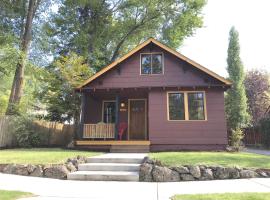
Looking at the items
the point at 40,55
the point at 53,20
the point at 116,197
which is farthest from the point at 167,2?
the point at 116,197

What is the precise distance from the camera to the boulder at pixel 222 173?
312 inches

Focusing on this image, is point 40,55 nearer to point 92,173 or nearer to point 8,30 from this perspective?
point 8,30

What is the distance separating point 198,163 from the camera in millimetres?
8352

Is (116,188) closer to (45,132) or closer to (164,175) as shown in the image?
(164,175)

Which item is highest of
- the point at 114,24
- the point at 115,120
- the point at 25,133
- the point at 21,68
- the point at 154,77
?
the point at 114,24

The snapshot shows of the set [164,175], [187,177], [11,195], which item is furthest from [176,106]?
[11,195]

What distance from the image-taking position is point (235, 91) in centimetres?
2555

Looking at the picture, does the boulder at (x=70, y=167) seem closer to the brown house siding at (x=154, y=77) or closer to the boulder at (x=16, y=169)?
the boulder at (x=16, y=169)

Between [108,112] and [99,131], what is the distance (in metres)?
2.32

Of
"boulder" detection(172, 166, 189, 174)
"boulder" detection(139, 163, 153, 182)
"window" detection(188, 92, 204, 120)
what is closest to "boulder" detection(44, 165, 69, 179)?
"boulder" detection(139, 163, 153, 182)

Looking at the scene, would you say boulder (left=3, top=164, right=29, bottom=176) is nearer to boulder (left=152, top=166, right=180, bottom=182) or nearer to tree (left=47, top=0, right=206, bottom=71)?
boulder (left=152, top=166, right=180, bottom=182)

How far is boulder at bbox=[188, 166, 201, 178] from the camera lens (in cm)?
799

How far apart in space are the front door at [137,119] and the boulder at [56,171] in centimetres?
780

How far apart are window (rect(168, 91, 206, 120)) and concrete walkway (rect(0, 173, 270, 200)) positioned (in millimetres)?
6469
